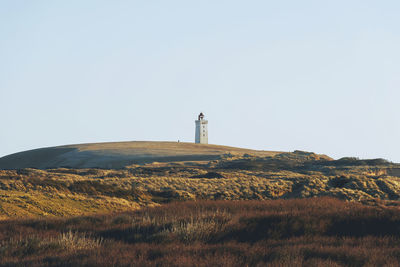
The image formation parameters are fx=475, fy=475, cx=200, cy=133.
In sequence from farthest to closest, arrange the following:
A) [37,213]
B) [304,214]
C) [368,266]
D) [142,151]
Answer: [142,151], [37,213], [304,214], [368,266]

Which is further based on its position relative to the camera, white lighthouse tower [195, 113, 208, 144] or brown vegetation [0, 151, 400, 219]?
white lighthouse tower [195, 113, 208, 144]

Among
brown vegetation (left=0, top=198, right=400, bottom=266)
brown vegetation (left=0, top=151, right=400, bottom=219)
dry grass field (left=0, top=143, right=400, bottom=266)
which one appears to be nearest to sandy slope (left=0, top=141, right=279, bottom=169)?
brown vegetation (left=0, top=151, right=400, bottom=219)

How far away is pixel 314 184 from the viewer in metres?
37.9

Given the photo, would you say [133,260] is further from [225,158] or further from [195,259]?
[225,158]

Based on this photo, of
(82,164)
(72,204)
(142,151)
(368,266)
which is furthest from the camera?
(142,151)

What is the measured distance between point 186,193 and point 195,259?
28.8m

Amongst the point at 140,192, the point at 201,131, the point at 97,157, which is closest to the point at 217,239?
the point at 140,192

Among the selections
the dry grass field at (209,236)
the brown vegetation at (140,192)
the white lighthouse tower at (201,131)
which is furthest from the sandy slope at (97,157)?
the dry grass field at (209,236)

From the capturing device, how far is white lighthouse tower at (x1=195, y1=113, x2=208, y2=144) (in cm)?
13282

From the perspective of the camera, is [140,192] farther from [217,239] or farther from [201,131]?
[201,131]

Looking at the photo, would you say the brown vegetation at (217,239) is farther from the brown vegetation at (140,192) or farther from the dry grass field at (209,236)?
the brown vegetation at (140,192)

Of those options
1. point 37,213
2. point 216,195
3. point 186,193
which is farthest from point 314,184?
point 37,213

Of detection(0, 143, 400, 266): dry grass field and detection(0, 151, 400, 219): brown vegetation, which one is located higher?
detection(0, 143, 400, 266): dry grass field

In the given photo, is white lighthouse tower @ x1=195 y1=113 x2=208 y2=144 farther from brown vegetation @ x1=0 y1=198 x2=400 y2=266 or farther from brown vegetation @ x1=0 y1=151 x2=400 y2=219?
brown vegetation @ x1=0 y1=198 x2=400 y2=266
